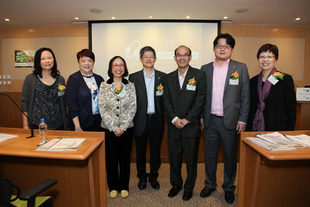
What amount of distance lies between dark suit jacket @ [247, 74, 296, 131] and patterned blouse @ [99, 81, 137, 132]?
5.27 ft

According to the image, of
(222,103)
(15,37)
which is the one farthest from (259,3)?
(15,37)

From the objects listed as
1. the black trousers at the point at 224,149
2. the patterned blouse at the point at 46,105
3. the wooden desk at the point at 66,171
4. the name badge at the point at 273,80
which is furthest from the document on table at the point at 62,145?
the name badge at the point at 273,80

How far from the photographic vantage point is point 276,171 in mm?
1855

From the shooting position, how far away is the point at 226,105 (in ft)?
7.68

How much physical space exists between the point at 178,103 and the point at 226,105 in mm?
580

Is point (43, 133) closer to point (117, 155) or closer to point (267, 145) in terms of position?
point (117, 155)

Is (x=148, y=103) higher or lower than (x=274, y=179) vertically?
higher

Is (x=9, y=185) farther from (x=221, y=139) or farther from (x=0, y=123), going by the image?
(x=0, y=123)

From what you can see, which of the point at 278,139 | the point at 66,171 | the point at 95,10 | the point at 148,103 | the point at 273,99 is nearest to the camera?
the point at 278,139

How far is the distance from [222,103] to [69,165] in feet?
6.11

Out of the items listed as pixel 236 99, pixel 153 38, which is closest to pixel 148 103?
pixel 236 99

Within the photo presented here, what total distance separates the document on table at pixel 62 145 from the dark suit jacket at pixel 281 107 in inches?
81.6

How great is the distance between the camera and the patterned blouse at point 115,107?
7.68ft

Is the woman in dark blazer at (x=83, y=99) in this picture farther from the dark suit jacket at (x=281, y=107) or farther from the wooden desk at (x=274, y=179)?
the dark suit jacket at (x=281, y=107)
